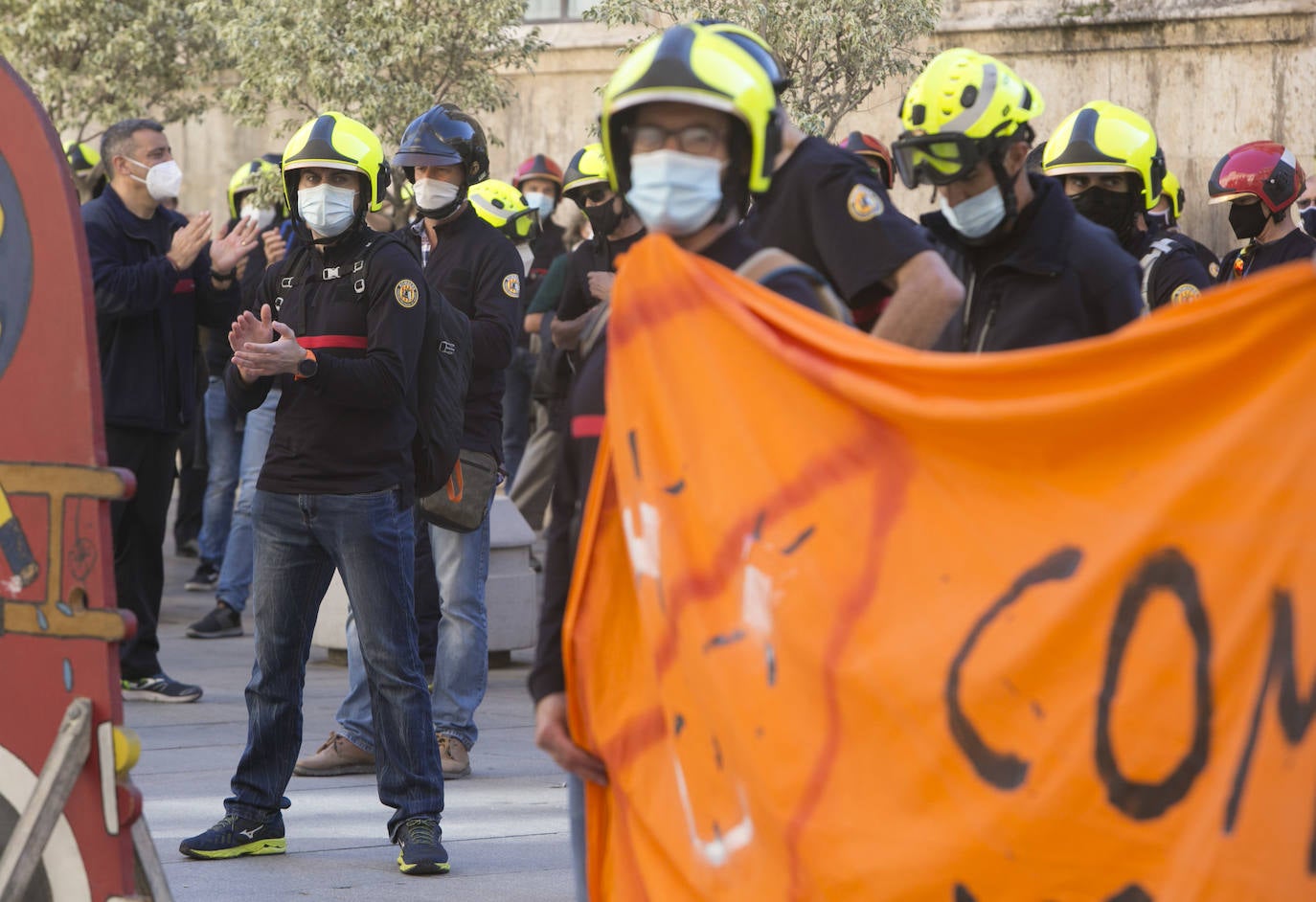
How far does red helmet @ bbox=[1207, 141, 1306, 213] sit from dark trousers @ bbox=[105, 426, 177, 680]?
4.54m

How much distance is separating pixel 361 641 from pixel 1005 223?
8.09ft

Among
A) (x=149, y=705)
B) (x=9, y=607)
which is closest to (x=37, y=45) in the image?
(x=149, y=705)

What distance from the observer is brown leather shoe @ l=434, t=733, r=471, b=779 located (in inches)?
289

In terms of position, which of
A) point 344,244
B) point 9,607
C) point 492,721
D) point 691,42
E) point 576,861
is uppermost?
point 691,42

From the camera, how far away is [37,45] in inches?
742

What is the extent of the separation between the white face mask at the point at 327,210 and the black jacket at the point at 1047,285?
2256 mm

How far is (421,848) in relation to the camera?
590 cm

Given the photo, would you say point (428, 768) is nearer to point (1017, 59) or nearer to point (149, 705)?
point (149, 705)

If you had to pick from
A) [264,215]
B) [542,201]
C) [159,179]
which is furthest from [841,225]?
[542,201]

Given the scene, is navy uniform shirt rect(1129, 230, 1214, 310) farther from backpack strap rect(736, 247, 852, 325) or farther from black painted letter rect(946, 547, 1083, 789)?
black painted letter rect(946, 547, 1083, 789)

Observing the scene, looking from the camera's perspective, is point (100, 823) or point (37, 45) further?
point (37, 45)

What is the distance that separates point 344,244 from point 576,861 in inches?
110

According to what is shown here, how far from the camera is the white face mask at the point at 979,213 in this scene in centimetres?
454

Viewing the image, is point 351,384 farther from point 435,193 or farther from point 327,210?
point 435,193
